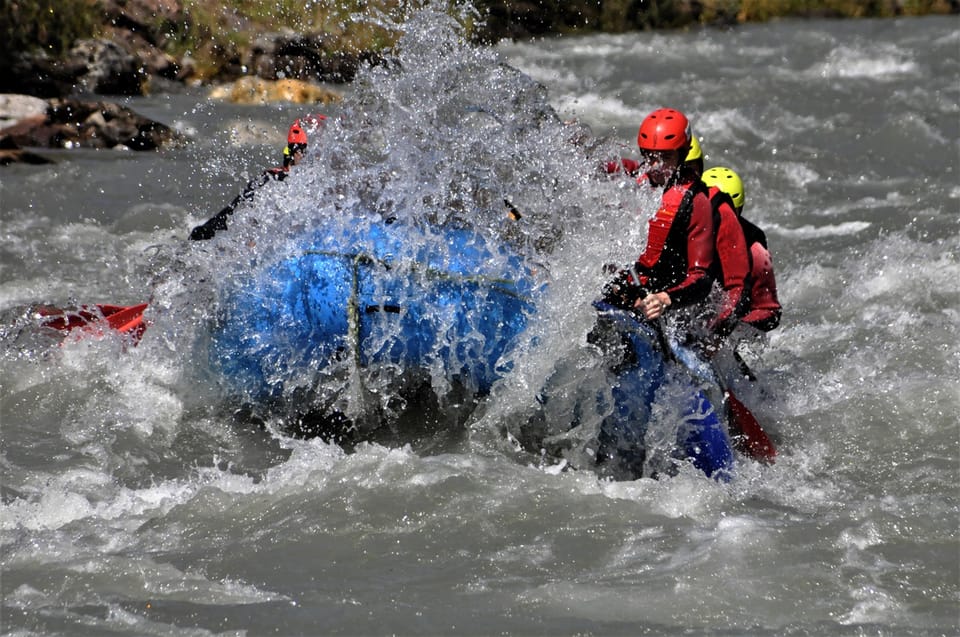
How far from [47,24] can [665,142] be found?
9.20 meters

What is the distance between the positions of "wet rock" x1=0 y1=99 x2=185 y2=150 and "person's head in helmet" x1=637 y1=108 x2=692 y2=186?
646 centimetres

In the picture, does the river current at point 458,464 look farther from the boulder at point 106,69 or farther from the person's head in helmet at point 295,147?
the boulder at point 106,69

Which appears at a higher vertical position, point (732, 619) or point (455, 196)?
point (455, 196)

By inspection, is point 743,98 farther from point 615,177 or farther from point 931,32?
point 615,177

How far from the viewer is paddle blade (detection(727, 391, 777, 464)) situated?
17.2 feet

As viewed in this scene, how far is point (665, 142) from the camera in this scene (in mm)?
5203

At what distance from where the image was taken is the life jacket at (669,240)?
5160 mm

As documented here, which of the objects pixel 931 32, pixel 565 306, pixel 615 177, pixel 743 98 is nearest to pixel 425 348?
pixel 565 306

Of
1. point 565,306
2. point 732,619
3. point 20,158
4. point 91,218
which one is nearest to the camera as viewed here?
point 732,619

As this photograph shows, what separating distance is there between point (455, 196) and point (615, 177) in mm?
741

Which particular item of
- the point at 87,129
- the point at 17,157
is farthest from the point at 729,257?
the point at 87,129

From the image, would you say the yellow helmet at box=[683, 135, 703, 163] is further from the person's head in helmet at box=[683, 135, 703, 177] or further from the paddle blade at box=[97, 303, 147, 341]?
the paddle blade at box=[97, 303, 147, 341]

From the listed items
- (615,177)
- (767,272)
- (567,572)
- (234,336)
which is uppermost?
(615,177)

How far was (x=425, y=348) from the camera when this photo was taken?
532 centimetres
